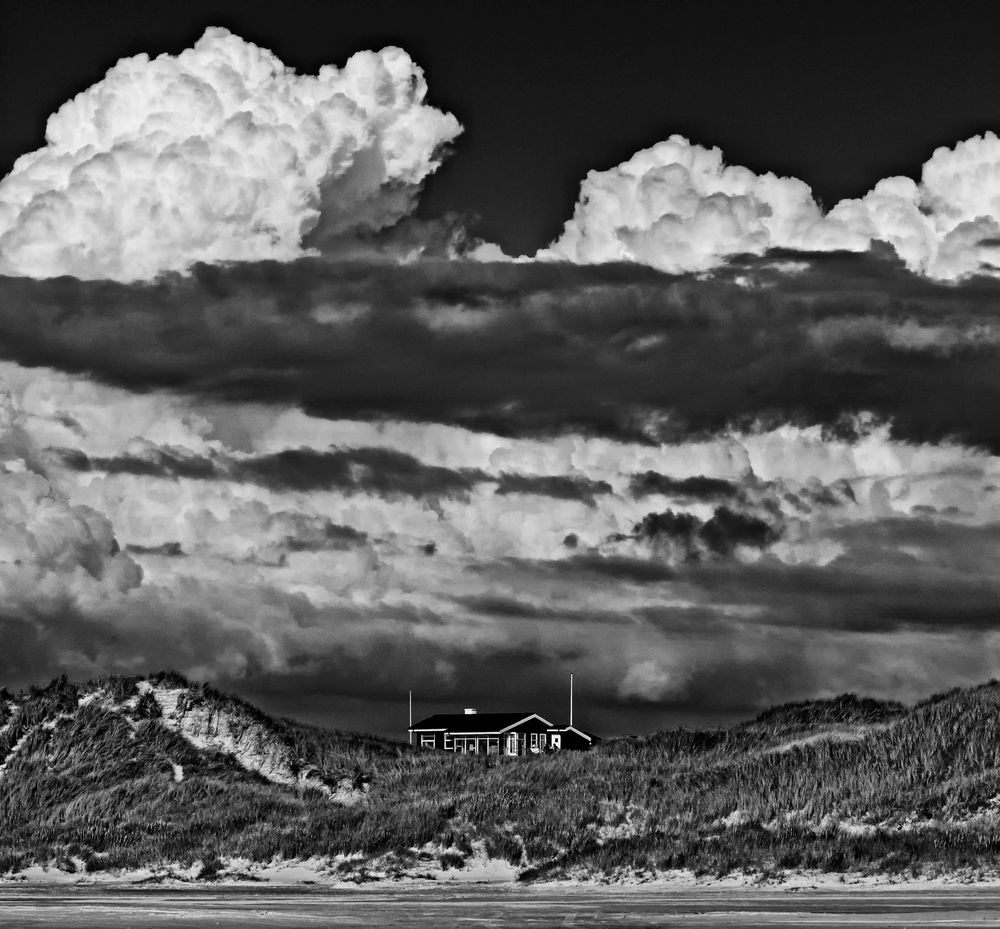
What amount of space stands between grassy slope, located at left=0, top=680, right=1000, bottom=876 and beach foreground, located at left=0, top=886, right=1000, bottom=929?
8.23 feet

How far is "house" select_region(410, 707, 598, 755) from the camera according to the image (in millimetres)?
95812

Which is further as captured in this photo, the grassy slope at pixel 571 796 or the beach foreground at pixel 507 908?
the grassy slope at pixel 571 796

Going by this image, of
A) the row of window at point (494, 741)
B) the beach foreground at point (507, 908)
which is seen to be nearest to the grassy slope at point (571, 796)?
the beach foreground at point (507, 908)

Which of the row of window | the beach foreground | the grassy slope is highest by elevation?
the row of window

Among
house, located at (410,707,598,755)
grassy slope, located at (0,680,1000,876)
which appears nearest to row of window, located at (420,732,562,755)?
house, located at (410,707,598,755)

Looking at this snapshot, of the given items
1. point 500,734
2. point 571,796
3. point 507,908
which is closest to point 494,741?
point 500,734

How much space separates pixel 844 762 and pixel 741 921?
51.3 ft

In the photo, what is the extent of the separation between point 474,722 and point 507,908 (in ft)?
237

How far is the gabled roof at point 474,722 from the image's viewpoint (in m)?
96.4

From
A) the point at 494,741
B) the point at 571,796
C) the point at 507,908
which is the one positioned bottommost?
the point at 507,908

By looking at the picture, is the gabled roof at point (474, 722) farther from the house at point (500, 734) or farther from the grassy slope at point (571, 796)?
the grassy slope at point (571, 796)

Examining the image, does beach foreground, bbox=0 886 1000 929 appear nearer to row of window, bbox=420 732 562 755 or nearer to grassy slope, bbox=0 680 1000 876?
grassy slope, bbox=0 680 1000 876

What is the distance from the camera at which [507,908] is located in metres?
25.8

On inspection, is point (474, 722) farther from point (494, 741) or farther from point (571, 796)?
point (571, 796)
